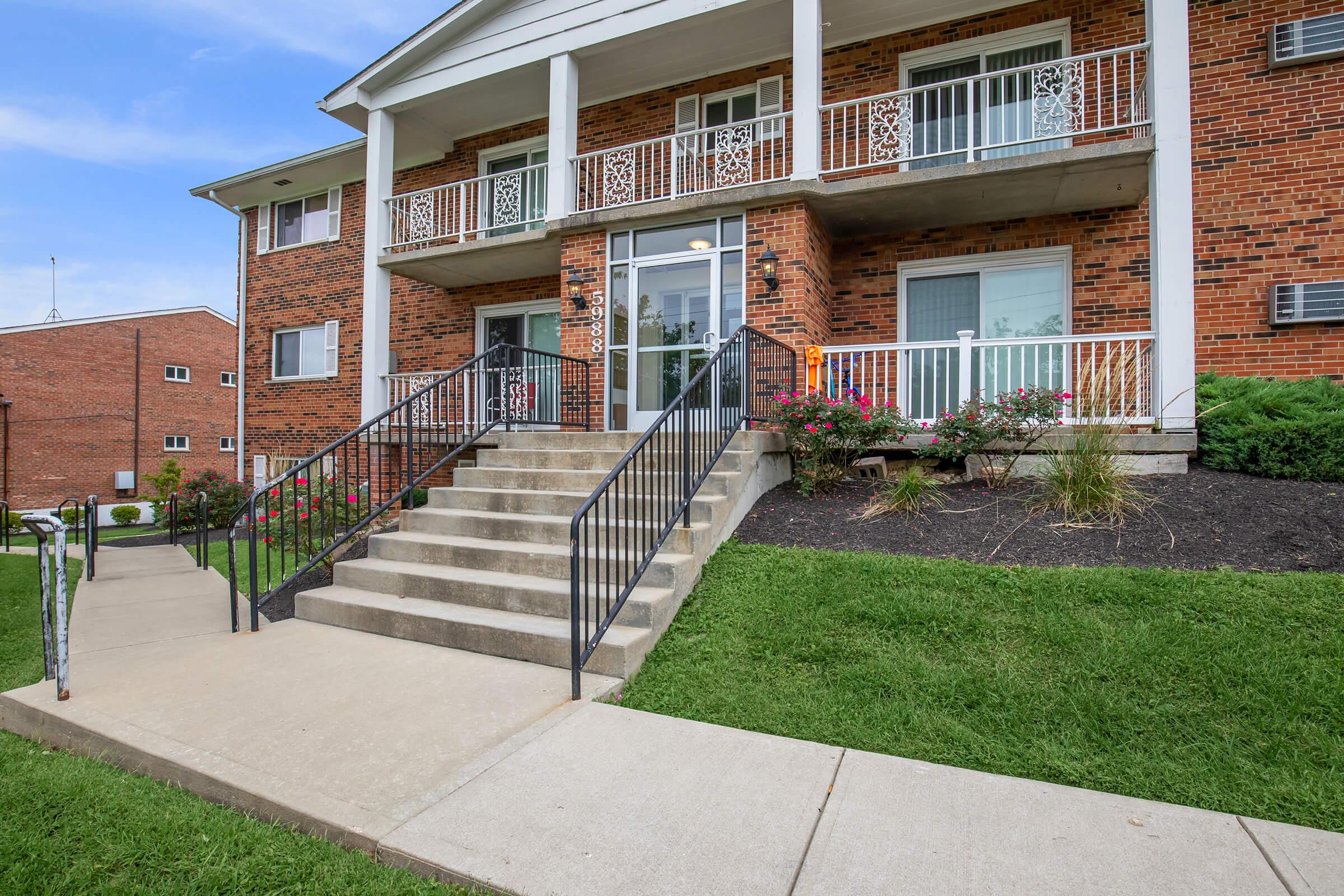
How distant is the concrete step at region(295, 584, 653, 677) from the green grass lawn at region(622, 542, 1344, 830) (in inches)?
9.1

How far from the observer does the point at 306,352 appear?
13266mm

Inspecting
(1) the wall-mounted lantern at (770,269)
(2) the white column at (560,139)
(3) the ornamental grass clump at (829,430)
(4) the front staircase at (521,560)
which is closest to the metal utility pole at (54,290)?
(2) the white column at (560,139)

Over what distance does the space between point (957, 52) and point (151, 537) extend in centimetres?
1553

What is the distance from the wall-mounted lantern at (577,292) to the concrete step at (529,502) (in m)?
3.13

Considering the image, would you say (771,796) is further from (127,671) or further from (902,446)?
(902,446)

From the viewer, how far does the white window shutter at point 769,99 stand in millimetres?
9086

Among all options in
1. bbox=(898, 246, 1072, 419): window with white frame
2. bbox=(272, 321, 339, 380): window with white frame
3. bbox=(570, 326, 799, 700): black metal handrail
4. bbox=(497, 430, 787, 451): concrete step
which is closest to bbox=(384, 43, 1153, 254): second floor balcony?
bbox=(898, 246, 1072, 419): window with white frame

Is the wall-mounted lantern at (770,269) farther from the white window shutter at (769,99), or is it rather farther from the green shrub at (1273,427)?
the green shrub at (1273,427)

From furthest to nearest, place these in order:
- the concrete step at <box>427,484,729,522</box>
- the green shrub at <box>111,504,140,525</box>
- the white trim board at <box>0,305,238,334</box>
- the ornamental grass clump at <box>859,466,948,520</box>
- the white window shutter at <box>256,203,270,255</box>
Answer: the white trim board at <box>0,305,238,334</box>, the green shrub at <box>111,504,140,525</box>, the white window shutter at <box>256,203,270,255</box>, the ornamental grass clump at <box>859,466,948,520</box>, the concrete step at <box>427,484,729,522</box>

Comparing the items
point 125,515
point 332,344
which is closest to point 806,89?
point 332,344

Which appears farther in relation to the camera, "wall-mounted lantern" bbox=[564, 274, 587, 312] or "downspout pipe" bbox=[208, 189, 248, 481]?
"downspout pipe" bbox=[208, 189, 248, 481]

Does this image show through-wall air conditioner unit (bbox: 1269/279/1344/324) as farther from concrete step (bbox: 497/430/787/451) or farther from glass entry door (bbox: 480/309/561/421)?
glass entry door (bbox: 480/309/561/421)

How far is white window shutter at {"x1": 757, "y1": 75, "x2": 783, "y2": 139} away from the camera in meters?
9.09

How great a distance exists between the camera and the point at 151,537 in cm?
1252
